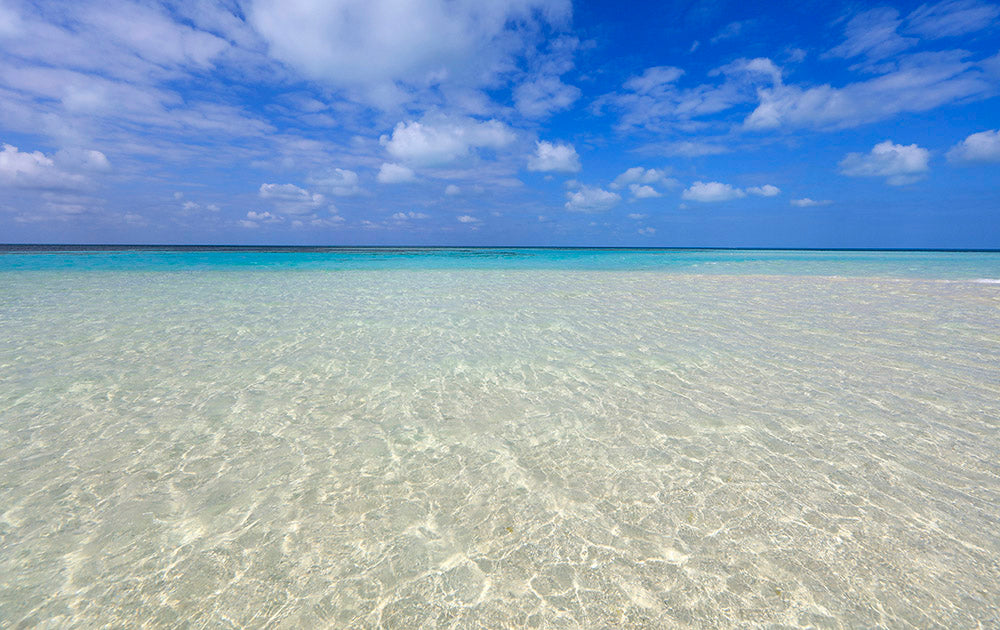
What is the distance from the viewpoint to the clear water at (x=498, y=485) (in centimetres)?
240

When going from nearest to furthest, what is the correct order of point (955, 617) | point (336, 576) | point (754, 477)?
point (955, 617)
point (336, 576)
point (754, 477)

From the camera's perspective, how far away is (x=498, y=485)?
347cm

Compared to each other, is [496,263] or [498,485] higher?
[498,485]

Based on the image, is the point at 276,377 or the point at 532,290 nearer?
the point at 276,377

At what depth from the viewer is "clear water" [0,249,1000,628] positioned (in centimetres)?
240

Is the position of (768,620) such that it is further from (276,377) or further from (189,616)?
(276,377)

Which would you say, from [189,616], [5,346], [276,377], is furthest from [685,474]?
[5,346]

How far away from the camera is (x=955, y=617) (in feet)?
7.42

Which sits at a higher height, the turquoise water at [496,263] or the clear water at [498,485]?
the clear water at [498,485]

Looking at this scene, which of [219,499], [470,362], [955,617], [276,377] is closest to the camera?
[955,617]

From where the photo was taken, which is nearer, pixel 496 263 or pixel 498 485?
pixel 498 485

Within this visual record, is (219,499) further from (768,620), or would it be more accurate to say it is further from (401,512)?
(768,620)

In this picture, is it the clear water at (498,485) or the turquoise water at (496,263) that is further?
the turquoise water at (496,263)

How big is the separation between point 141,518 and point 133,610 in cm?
93
